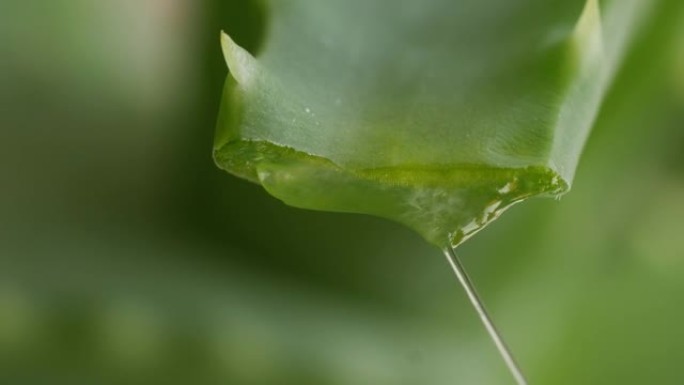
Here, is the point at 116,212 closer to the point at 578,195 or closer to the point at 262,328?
the point at 262,328

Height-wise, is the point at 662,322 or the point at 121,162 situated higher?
the point at 121,162

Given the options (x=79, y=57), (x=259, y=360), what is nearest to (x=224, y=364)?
(x=259, y=360)

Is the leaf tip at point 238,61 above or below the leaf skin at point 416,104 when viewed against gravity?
above

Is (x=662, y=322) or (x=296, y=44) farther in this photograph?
(x=662, y=322)

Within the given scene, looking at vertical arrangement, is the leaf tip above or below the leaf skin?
above

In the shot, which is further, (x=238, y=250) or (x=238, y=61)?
(x=238, y=250)
